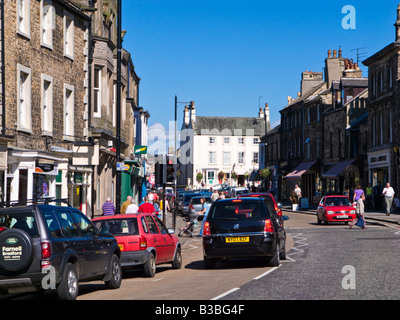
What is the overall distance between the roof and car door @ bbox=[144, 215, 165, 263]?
9815cm

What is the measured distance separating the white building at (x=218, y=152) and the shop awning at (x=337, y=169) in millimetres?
55313

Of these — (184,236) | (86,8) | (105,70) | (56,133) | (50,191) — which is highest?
(86,8)

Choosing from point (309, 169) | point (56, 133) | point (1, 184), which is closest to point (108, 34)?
point (56, 133)

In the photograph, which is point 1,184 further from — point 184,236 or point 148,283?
point 184,236

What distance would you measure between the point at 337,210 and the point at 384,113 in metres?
15.9

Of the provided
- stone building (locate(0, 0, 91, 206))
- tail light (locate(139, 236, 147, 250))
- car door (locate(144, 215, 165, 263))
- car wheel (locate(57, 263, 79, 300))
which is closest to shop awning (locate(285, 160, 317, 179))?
stone building (locate(0, 0, 91, 206))

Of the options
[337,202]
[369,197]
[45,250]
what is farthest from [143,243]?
[369,197]

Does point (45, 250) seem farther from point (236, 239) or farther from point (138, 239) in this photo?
point (236, 239)

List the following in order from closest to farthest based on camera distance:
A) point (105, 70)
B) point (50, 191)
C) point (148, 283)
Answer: point (148, 283) < point (50, 191) < point (105, 70)

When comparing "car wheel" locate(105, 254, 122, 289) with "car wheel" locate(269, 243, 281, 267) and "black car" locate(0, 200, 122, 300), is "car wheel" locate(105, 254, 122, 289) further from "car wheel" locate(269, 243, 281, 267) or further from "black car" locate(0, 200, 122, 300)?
"car wheel" locate(269, 243, 281, 267)

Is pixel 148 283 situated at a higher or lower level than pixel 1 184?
lower

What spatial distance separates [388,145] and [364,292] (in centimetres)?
3657

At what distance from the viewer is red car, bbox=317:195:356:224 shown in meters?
34.3
